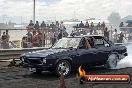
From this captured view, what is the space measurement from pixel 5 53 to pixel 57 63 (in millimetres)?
5097

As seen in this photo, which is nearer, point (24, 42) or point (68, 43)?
point (68, 43)

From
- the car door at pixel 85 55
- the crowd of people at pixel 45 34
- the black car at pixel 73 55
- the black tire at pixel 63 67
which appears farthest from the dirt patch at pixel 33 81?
the crowd of people at pixel 45 34

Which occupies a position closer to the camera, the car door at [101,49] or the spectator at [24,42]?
the car door at [101,49]

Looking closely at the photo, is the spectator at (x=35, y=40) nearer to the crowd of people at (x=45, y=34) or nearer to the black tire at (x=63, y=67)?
the crowd of people at (x=45, y=34)

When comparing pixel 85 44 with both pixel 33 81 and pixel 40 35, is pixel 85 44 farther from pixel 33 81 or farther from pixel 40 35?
pixel 40 35

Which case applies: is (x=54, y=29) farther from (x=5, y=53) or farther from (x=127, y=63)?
(x=127, y=63)

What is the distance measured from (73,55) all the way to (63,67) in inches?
27.9

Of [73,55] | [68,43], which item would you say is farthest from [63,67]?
[68,43]

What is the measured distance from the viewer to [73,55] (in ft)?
40.0

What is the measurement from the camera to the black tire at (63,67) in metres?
11.7

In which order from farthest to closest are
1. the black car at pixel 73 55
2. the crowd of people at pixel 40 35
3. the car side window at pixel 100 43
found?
the crowd of people at pixel 40 35 < the car side window at pixel 100 43 < the black car at pixel 73 55

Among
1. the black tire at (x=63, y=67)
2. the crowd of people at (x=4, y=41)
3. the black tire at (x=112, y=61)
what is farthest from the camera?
the crowd of people at (x=4, y=41)

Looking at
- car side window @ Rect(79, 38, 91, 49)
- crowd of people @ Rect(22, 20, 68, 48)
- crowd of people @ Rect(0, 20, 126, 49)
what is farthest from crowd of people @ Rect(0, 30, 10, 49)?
car side window @ Rect(79, 38, 91, 49)

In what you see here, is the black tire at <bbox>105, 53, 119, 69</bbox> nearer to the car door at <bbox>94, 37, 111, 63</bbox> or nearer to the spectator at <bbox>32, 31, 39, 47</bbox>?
the car door at <bbox>94, 37, 111, 63</bbox>
